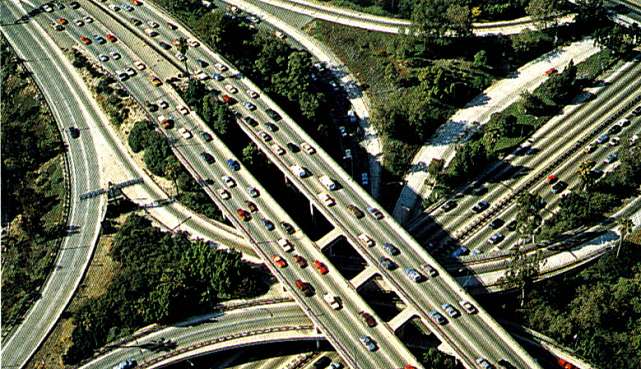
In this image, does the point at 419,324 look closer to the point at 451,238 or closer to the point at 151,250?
the point at 451,238

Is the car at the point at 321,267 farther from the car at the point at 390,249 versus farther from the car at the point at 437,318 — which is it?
the car at the point at 437,318

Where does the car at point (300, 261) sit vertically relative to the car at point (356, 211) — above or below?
below

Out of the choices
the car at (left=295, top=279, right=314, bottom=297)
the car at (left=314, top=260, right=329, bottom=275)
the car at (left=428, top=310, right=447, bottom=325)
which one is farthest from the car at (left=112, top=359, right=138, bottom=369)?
the car at (left=428, top=310, right=447, bottom=325)

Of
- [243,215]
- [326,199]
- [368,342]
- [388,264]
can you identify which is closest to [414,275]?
Result: [388,264]

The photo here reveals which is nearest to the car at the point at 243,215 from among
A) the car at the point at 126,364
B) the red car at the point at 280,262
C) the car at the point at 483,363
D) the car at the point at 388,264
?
the red car at the point at 280,262

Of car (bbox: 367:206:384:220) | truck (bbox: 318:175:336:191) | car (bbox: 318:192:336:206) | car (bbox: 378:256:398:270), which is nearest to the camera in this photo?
car (bbox: 378:256:398:270)

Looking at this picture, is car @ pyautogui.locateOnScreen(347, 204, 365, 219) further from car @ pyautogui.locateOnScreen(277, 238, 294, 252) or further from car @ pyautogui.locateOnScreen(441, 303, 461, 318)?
car @ pyautogui.locateOnScreen(441, 303, 461, 318)

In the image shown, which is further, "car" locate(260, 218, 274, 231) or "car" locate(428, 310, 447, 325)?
"car" locate(260, 218, 274, 231)
